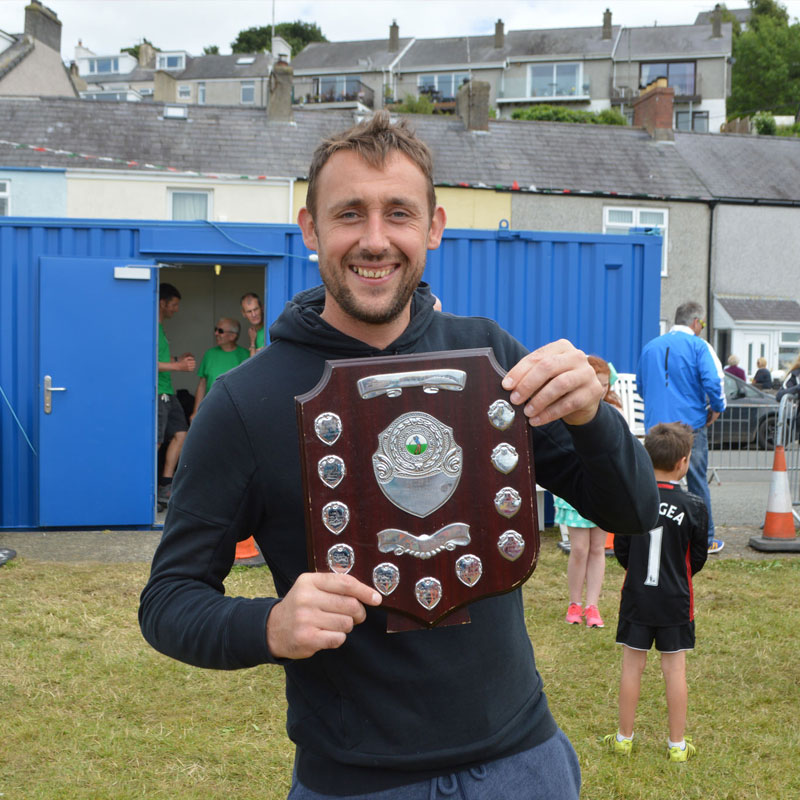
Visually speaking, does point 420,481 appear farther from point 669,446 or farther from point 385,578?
point 669,446

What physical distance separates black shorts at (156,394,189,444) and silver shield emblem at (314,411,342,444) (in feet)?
29.4

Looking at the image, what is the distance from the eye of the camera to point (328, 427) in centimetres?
145

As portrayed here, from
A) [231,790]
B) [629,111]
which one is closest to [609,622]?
[231,790]

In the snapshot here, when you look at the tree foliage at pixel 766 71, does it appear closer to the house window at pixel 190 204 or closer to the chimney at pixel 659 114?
the chimney at pixel 659 114

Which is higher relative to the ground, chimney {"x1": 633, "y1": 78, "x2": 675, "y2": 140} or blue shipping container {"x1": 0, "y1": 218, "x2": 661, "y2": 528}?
chimney {"x1": 633, "y1": 78, "x2": 675, "y2": 140}

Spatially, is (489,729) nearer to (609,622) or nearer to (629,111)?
(609,622)

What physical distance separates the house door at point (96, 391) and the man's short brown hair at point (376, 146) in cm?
757

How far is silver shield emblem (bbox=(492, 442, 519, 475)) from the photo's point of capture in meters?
1.51

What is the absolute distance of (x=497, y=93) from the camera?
6862 centimetres

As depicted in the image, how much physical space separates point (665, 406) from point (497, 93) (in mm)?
64939

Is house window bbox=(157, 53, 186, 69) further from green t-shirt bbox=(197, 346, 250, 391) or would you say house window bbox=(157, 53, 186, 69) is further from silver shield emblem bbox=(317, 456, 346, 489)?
silver shield emblem bbox=(317, 456, 346, 489)

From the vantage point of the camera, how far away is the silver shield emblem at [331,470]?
1.45 metres

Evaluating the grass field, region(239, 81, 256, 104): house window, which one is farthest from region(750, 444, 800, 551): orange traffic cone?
region(239, 81, 256, 104): house window

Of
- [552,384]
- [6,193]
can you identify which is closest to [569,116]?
[6,193]
